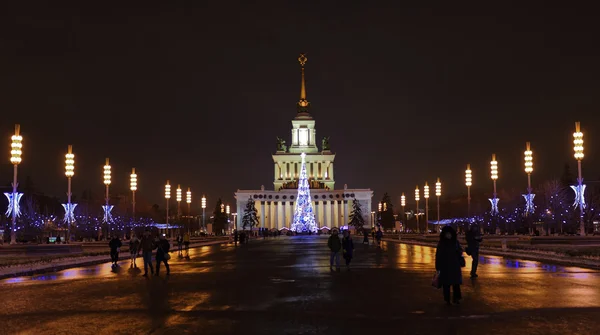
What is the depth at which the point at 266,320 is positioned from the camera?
1305 centimetres

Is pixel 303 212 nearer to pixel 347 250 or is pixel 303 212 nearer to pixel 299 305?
pixel 347 250

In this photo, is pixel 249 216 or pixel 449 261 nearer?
pixel 449 261

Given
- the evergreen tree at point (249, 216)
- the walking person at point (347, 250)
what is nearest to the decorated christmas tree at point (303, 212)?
the evergreen tree at point (249, 216)

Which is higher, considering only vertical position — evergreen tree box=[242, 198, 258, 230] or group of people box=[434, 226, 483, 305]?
evergreen tree box=[242, 198, 258, 230]

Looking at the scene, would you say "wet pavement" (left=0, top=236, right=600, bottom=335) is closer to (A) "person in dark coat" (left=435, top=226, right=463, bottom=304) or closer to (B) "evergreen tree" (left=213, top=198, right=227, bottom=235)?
(A) "person in dark coat" (left=435, top=226, right=463, bottom=304)

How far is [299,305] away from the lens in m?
15.4

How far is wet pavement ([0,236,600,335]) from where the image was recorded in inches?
475

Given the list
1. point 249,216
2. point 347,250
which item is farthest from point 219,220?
point 347,250

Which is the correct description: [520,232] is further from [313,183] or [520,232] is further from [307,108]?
[307,108]

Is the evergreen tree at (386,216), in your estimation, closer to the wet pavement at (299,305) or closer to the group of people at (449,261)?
the wet pavement at (299,305)

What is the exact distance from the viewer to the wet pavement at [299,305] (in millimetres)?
12055

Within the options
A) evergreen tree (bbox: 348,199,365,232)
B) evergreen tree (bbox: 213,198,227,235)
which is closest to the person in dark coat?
evergreen tree (bbox: 348,199,365,232)

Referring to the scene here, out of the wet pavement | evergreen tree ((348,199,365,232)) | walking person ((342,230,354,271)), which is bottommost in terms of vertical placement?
the wet pavement

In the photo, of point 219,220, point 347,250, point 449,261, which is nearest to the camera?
point 449,261
